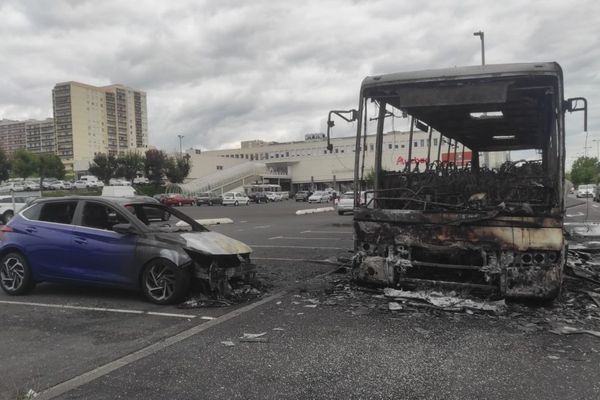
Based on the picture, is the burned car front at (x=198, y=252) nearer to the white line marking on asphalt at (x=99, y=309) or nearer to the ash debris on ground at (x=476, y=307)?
the white line marking on asphalt at (x=99, y=309)

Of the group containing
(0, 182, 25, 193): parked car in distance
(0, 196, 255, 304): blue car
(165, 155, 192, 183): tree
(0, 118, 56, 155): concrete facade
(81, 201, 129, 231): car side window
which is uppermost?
(0, 118, 56, 155): concrete facade

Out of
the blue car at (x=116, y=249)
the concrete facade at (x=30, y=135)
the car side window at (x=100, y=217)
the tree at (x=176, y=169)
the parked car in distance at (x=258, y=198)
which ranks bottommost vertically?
the parked car in distance at (x=258, y=198)

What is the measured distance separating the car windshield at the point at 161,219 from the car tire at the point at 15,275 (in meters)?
1.85

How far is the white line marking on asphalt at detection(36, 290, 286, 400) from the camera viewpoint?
13.6 ft

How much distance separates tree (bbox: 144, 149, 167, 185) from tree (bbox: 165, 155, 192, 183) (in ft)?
2.22

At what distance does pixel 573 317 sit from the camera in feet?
20.1

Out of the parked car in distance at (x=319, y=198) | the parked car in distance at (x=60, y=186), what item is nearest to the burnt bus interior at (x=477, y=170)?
the parked car in distance at (x=319, y=198)

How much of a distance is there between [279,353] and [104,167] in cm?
7001

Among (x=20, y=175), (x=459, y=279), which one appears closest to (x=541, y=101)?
(x=459, y=279)

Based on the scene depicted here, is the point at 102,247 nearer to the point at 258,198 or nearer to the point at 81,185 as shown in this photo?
the point at 258,198

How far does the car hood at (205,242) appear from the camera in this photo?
6953 mm

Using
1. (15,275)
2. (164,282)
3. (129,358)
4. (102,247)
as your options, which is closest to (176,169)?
(15,275)

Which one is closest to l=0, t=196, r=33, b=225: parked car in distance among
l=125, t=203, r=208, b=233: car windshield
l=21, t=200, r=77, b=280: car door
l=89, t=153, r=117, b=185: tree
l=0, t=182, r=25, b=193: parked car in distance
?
l=0, t=182, r=25, b=193: parked car in distance

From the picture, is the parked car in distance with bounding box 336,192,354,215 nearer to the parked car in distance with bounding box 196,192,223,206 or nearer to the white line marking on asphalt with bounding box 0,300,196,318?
the white line marking on asphalt with bounding box 0,300,196,318
